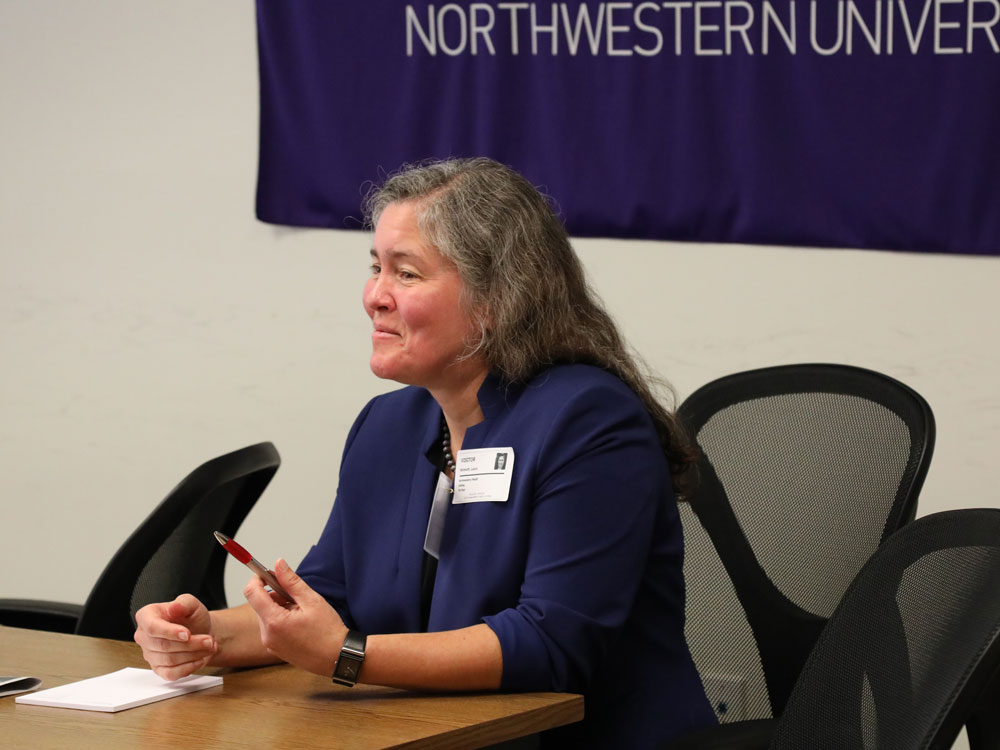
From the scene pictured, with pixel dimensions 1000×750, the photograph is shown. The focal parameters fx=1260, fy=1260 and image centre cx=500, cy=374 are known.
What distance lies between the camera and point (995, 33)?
2.73m

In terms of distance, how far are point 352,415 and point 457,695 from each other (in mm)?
1878

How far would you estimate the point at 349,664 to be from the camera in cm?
145

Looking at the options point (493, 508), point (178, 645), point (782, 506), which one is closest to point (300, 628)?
point (178, 645)

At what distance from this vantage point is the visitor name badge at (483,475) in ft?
5.48

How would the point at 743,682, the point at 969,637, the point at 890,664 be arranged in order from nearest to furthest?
the point at 969,637
the point at 890,664
the point at 743,682

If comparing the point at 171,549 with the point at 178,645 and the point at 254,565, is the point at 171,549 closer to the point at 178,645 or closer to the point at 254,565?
the point at 178,645

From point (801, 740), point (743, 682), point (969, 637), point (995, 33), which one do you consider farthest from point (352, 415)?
point (969, 637)

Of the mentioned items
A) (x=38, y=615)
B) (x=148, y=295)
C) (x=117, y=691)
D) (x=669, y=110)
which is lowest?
(x=38, y=615)

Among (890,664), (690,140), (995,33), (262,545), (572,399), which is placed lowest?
(262,545)

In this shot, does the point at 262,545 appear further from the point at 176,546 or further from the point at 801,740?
the point at 801,740

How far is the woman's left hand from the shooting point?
4.73 ft

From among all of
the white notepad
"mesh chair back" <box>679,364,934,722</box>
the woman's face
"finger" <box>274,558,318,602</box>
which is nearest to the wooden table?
the white notepad

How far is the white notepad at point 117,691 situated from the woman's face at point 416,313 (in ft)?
1.60

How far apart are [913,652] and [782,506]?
2.47 feet
